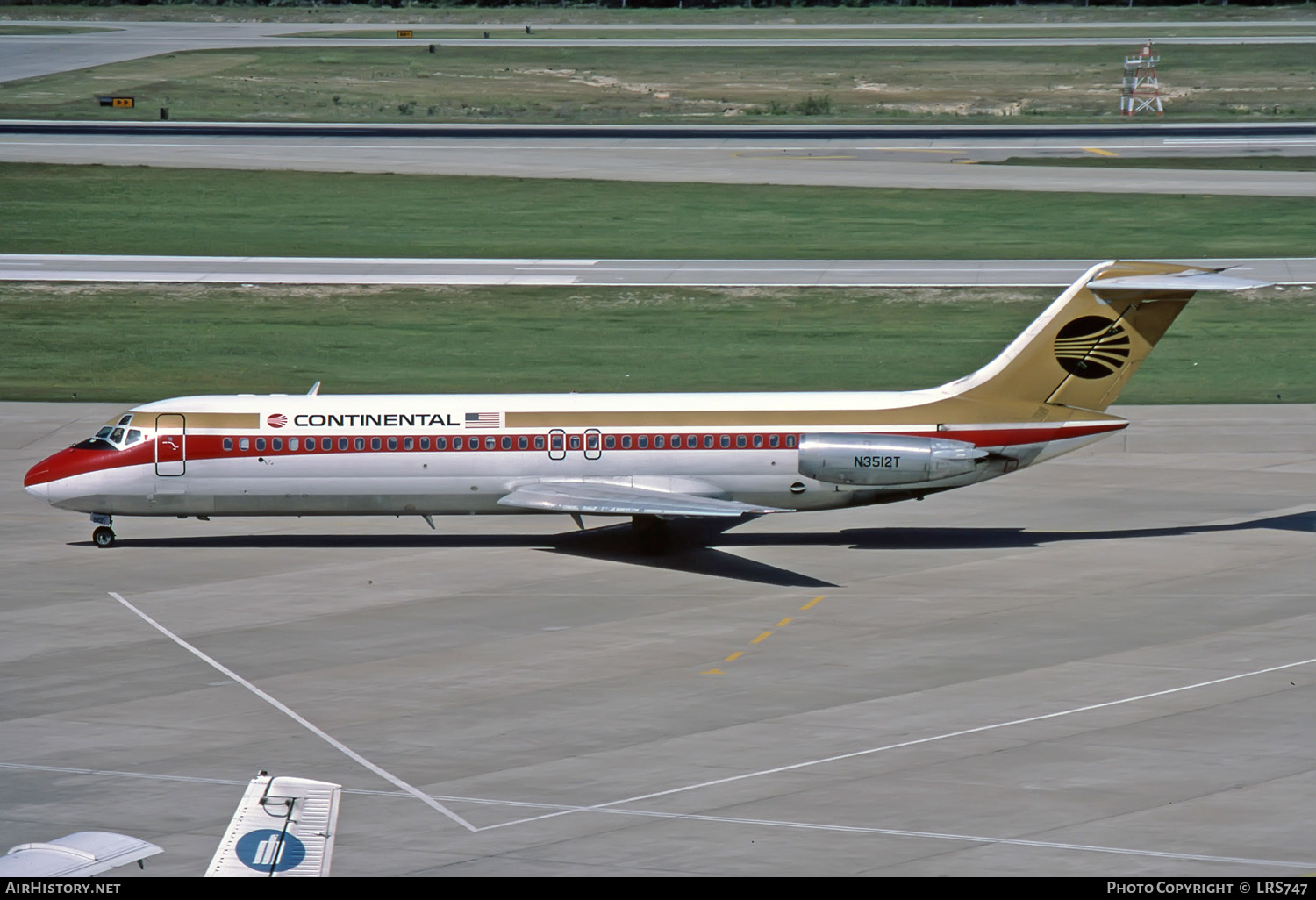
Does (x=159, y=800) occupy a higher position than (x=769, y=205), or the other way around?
(x=769, y=205)

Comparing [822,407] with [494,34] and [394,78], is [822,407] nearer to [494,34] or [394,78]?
[394,78]

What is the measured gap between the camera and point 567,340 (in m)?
52.7

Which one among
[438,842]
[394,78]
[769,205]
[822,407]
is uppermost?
[394,78]

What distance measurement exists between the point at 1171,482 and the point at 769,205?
3689 cm

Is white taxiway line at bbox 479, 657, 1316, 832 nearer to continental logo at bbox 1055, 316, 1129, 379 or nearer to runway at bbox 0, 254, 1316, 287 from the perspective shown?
continental logo at bbox 1055, 316, 1129, 379

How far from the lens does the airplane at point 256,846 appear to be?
10875 millimetres

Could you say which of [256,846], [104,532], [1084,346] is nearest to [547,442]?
[104,532]

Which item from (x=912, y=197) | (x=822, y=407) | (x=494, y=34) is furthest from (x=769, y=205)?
(x=494, y=34)

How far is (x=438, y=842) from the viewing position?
19203 millimetres

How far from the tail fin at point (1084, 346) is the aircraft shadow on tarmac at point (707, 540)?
3.17 meters

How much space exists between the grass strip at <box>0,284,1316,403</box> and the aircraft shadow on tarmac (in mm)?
10945

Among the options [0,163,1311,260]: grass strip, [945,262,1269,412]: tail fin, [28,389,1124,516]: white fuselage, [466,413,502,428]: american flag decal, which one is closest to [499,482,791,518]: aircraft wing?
[28,389,1124,516]: white fuselage

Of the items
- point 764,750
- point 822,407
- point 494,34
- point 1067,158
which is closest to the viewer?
point 764,750

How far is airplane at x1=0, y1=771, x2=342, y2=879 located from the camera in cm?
1088
